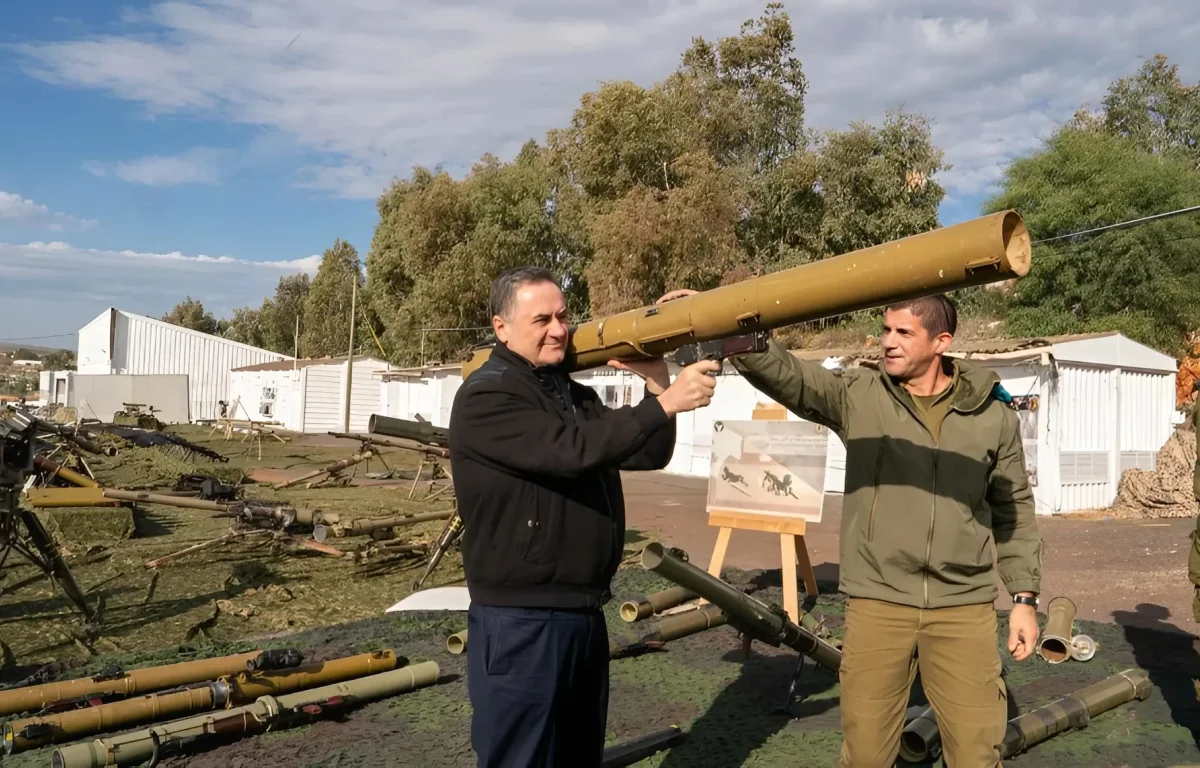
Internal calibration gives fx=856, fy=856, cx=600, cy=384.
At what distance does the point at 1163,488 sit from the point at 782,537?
9.73 metres

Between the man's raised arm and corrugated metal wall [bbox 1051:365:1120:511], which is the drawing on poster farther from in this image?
corrugated metal wall [bbox 1051:365:1120:511]

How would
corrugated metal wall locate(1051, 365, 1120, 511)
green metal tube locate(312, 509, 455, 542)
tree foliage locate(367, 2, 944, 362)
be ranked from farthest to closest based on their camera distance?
tree foliage locate(367, 2, 944, 362) → corrugated metal wall locate(1051, 365, 1120, 511) → green metal tube locate(312, 509, 455, 542)

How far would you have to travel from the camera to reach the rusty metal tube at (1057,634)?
3.20 metres

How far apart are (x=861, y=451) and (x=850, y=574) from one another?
45cm

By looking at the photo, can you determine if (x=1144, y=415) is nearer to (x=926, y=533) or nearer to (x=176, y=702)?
(x=926, y=533)

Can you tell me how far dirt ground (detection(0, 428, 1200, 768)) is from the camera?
14.1ft

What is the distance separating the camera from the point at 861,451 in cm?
318

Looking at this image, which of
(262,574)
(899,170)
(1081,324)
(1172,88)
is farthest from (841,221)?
(262,574)

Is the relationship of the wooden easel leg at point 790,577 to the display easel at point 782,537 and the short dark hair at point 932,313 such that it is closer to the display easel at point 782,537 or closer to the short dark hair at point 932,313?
the display easel at point 782,537

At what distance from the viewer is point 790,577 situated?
20.7 ft

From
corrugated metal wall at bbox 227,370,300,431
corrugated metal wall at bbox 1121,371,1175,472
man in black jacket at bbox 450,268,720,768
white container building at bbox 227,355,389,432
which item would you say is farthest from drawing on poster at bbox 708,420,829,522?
corrugated metal wall at bbox 227,370,300,431

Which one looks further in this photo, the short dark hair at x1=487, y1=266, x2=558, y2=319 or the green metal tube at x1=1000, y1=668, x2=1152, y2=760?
the green metal tube at x1=1000, y1=668, x2=1152, y2=760

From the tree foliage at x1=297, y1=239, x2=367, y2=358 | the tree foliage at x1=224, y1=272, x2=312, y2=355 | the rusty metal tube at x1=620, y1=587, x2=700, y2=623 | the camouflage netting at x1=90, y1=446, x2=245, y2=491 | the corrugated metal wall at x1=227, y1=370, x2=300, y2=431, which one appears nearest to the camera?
the rusty metal tube at x1=620, y1=587, x2=700, y2=623

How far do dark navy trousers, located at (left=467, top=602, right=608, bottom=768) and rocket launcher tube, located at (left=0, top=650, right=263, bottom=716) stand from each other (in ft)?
8.66
